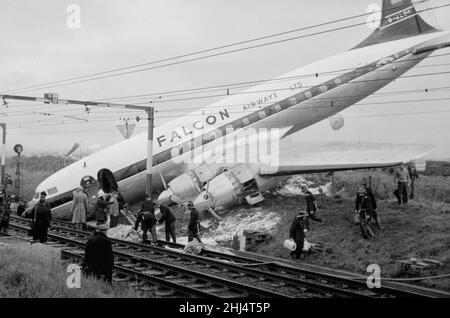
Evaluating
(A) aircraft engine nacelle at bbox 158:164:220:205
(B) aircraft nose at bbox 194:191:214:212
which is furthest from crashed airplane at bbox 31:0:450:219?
(B) aircraft nose at bbox 194:191:214:212

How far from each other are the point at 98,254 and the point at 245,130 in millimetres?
15167

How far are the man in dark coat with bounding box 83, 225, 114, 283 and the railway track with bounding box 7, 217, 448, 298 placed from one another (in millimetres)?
2163

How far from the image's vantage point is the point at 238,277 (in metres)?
13.1

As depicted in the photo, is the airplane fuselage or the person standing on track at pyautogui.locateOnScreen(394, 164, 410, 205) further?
the airplane fuselage

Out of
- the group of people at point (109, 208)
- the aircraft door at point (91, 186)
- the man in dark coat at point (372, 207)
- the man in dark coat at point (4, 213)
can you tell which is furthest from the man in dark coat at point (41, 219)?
the man in dark coat at point (372, 207)

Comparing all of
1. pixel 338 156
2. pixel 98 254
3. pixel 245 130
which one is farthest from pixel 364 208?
pixel 98 254

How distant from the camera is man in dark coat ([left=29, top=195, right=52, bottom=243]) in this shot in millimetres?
16172

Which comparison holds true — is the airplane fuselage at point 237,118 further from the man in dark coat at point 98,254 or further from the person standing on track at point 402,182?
the man in dark coat at point 98,254

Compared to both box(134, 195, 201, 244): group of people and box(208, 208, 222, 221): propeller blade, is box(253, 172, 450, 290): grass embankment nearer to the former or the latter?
box(208, 208, 222, 221): propeller blade

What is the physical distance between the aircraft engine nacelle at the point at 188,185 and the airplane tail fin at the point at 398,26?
11.3 metres

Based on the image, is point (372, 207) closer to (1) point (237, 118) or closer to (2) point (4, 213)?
(1) point (237, 118)

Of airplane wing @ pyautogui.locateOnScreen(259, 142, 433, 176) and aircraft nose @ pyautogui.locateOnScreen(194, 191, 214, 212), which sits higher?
airplane wing @ pyautogui.locateOnScreen(259, 142, 433, 176)
